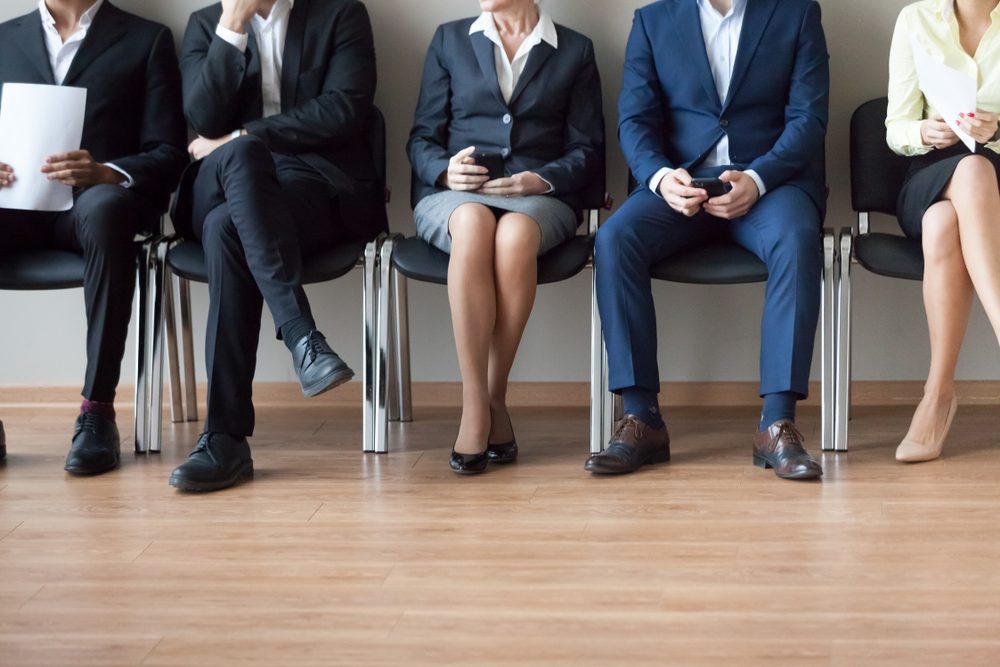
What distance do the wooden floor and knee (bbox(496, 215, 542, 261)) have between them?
53cm

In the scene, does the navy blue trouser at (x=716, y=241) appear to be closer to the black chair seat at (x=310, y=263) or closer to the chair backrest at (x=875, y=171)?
the chair backrest at (x=875, y=171)

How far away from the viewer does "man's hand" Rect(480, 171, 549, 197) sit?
3.21 meters

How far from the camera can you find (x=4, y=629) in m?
2.07

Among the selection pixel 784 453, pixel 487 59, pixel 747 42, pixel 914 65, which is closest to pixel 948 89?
pixel 914 65

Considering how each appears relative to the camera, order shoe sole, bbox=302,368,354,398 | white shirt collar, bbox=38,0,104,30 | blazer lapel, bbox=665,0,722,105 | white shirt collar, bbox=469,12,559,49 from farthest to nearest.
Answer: white shirt collar, bbox=38,0,104,30 → white shirt collar, bbox=469,12,559,49 → blazer lapel, bbox=665,0,722,105 → shoe sole, bbox=302,368,354,398

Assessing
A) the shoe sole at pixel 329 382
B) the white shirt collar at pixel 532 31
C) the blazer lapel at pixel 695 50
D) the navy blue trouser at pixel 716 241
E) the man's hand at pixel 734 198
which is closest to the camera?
the shoe sole at pixel 329 382

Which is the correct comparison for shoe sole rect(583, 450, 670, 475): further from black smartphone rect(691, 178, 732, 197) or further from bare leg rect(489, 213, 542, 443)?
black smartphone rect(691, 178, 732, 197)

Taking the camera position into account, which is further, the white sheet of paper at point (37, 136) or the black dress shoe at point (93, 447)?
the white sheet of paper at point (37, 136)

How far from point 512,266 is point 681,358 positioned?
950 mm

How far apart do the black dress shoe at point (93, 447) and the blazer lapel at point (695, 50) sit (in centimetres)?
175

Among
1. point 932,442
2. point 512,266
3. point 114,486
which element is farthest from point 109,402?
point 932,442

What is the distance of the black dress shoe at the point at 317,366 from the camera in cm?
279

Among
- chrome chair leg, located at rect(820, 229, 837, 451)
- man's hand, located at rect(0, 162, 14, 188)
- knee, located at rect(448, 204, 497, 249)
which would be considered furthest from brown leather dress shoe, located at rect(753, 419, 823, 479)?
man's hand, located at rect(0, 162, 14, 188)

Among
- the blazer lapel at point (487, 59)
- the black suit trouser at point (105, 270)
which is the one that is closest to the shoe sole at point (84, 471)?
the black suit trouser at point (105, 270)
